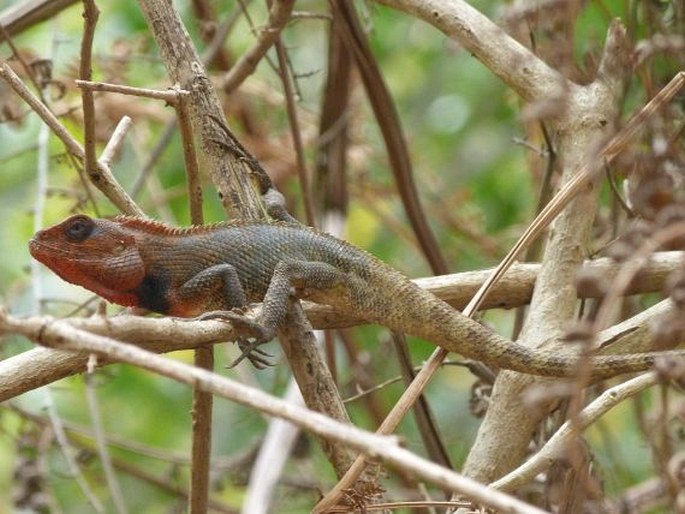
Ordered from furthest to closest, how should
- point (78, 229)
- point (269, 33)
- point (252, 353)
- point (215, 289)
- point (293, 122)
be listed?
point (293, 122)
point (269, 33)
point (215, 289)
point (78, 229)
point (252, 353)

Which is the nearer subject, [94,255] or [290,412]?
[290,412]

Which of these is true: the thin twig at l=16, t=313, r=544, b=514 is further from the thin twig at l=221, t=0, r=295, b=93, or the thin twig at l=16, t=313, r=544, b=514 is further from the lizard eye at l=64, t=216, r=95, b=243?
the thin twig at l=221, t=0, r=295, b=93

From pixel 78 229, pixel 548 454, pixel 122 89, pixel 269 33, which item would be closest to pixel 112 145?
pixel 122 89

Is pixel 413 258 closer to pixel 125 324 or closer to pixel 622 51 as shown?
pixel 622 51

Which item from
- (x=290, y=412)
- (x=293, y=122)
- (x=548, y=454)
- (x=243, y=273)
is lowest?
(x=290, y=412)

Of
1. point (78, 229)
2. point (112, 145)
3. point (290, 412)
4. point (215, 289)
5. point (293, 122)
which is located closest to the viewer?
point (290, 412)

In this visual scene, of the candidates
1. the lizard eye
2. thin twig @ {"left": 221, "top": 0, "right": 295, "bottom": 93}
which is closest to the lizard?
the lizard eye

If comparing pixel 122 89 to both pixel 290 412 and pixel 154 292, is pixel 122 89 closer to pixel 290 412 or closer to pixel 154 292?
pixel 154 292
